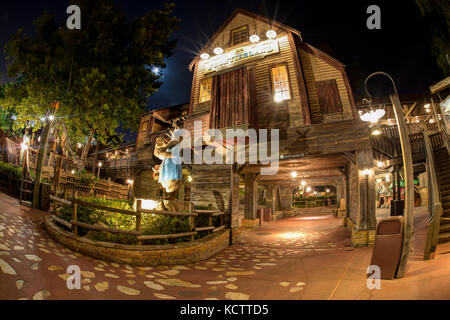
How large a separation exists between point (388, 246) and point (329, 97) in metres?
8.14

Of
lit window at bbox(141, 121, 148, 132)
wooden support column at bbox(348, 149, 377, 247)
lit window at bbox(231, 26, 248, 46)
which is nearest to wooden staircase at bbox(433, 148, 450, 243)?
wooden support column at bbox(348, 149, 377, 247)

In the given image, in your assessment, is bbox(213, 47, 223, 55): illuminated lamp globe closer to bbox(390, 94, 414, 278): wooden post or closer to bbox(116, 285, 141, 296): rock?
bbox(390, 94, 414, 278): wooden post

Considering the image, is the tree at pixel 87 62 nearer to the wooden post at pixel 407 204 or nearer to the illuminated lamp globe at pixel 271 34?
the illuminated lamp globe at pixel 271 34

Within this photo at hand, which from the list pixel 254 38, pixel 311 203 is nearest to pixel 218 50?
pixel 254 38

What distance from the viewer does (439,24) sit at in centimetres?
1108

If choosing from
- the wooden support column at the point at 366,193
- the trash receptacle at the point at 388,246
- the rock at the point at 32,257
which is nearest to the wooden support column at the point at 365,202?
the wooden support column at the point at 366,193

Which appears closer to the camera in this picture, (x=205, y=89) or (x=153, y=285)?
(x=153, y=285)

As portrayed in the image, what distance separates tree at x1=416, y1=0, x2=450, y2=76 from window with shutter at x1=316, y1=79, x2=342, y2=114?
582 cm

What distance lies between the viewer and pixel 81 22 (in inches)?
484

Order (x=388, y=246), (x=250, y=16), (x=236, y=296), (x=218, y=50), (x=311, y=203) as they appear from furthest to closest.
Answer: (x=311, y=203) → (x=218, y=50) → (x=250, y=16) → (x=388, y=246) → (x=236, y=296)

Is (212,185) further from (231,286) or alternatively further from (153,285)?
(153,285)

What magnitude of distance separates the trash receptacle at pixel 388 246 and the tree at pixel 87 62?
14328mm
